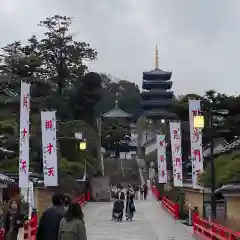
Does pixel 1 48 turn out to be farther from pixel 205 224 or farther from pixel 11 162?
pixel 205 224

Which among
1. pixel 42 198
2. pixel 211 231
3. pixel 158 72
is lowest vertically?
pixel 211 231

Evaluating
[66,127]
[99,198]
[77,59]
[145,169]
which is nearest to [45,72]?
[77,59]

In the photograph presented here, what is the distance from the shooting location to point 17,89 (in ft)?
176

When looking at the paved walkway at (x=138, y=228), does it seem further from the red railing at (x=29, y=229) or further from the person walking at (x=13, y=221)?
the person walking at (x=13, y=221)

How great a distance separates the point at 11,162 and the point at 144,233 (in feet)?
44.7

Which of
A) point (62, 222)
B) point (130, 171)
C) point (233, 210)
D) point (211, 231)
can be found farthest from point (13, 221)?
point (130, 171)

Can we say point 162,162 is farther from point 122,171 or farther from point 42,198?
point 122,171

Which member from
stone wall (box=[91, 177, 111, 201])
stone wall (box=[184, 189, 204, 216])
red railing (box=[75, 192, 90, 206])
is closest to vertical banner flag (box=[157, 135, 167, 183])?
stone wall (box=[184, 189, 204, 216])

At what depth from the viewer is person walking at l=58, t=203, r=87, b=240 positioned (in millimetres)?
8016

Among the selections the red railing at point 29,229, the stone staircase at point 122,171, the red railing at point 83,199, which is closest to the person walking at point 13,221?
the red railing at point 29,229

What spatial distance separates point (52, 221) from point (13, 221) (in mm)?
5748

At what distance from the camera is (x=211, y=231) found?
57.4 feet

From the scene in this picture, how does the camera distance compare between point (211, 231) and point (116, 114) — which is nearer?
point (211, 231)

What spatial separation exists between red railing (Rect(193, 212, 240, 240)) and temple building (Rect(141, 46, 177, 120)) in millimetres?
84443
